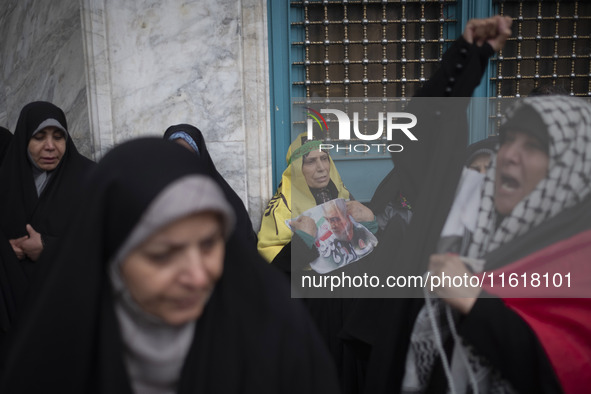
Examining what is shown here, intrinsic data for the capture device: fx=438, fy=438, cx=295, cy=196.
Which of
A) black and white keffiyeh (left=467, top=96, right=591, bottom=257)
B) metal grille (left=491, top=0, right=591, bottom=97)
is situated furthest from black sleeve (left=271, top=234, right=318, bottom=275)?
metal grille (left=491, top=0, right=591, bottom=97)

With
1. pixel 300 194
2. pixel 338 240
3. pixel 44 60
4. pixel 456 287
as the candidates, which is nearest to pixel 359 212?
pixel 338 240

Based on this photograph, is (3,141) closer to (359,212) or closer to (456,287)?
(359,212)

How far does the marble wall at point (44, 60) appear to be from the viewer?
3189mm

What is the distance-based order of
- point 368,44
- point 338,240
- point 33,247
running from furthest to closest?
point 368,44 → point 338,240 → point 33,247

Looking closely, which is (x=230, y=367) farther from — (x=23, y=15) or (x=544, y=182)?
(x=23, y=15)

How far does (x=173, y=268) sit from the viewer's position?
875 mm

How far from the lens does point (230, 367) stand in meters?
0.95

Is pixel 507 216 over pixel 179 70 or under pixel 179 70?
under

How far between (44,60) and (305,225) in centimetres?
246

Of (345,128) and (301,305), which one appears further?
(345,128)

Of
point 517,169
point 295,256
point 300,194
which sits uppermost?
point 517,169

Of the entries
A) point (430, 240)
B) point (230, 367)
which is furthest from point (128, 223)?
point (430, 240)

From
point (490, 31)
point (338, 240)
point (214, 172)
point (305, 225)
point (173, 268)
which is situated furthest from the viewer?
point (214, 172)

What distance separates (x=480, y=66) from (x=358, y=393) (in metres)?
1.86
